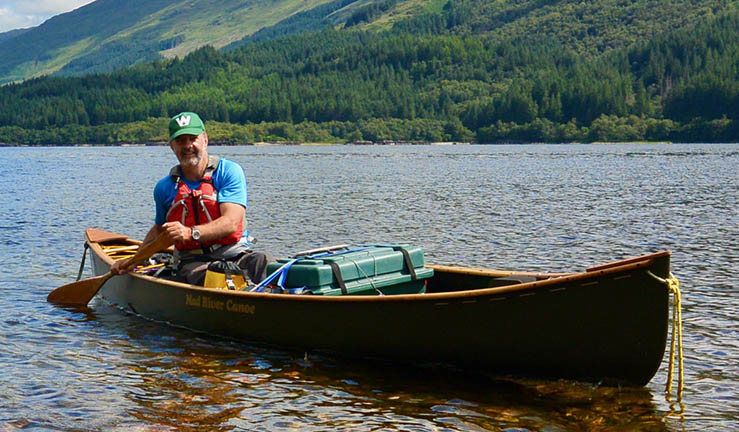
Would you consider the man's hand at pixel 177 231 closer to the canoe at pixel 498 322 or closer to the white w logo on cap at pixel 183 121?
the canoe at pixel 498 322

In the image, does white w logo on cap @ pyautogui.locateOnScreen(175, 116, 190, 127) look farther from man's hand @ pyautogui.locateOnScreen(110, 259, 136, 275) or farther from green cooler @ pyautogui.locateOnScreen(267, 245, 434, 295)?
man's hand @ pyautogui.locateOnScreen(110, 259, 136, 275)

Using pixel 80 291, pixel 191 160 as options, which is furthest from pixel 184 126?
pixel 80 291

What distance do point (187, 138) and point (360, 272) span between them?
309 cm

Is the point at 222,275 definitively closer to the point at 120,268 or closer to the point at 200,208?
the point at 200,208

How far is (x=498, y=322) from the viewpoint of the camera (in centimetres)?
1016

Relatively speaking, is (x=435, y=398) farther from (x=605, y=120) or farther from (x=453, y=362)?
(x=605, y=120)

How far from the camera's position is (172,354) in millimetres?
12930

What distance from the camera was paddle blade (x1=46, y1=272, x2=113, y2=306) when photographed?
623 inches

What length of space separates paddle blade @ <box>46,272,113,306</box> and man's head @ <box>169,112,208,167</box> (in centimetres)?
395

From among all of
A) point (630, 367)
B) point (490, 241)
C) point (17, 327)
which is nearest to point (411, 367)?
point (630, 367)

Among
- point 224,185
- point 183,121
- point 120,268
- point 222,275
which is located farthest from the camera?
point 120,268

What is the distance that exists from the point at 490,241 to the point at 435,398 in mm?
16005

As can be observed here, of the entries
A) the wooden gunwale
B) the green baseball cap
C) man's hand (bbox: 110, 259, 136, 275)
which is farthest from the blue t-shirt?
man's hand (bbox: 110, 259, 136, 275)

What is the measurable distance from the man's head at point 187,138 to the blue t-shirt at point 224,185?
1.15 feet
